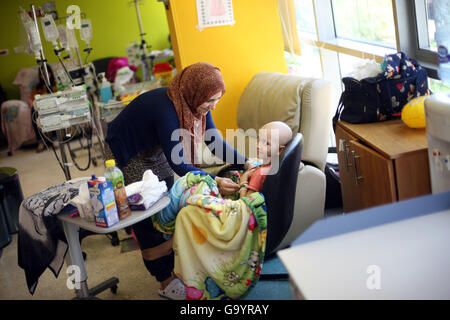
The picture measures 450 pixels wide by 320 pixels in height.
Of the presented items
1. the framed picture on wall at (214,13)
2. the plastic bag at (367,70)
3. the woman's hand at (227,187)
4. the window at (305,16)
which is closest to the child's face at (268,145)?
the woman's hand at (227,187)

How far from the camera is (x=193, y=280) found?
2324mm

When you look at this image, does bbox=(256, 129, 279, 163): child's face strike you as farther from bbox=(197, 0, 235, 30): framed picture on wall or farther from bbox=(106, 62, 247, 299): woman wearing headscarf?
bbox=(197, 0, 235, 30): framed picture on wall

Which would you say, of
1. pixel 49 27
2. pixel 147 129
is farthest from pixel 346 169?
pixel 49 27

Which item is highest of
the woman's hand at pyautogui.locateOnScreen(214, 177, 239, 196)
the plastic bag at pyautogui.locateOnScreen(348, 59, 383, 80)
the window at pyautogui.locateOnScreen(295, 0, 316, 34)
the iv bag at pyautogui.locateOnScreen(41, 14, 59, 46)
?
the iv bag at pyautogui.locateOnScreen(41, 14, 59, 46)

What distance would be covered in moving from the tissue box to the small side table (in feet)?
0.09

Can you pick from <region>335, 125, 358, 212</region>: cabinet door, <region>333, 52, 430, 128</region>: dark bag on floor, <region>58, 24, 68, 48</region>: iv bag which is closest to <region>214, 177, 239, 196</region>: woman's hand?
<region>335, 125, 358, 212</region>: cabinet door

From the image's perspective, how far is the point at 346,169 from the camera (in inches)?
104

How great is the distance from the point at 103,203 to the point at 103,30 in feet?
21.1

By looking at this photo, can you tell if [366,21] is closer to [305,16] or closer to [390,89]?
[390,89]

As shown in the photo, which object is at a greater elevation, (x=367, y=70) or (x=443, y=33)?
(x=443, y=33)

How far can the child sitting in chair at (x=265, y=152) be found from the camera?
8.12ft

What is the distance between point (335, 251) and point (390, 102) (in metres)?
1.36

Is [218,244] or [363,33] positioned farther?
[363,33]

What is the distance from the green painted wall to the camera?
7512mm
